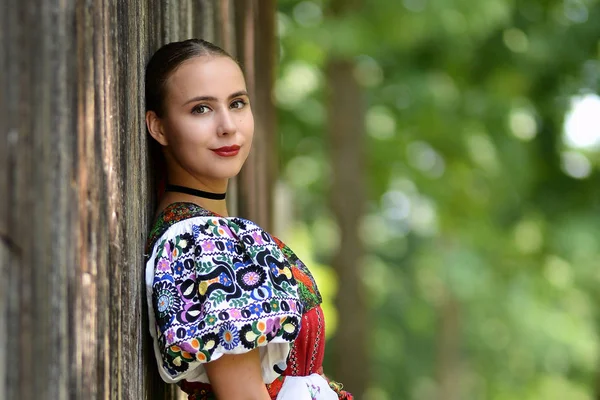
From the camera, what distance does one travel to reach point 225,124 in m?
2.49

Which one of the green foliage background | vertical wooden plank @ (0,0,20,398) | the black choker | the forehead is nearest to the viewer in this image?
vertical wooden plank @ (0,0,20,398)

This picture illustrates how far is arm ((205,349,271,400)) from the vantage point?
7.36 feet

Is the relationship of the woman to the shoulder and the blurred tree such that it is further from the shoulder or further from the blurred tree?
the blurred tree

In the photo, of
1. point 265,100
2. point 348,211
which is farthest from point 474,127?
point 265,100

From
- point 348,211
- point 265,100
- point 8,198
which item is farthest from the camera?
point 348,211

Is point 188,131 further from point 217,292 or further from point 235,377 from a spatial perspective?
point 235,377

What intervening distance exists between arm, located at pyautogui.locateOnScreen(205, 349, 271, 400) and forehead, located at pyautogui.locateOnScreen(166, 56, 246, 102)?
2.15 feet

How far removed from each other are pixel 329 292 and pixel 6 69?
10162 mm

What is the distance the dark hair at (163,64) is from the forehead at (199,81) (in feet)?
0.05

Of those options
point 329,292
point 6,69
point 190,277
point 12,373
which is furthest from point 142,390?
point 329,292

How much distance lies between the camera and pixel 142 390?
2.34 m

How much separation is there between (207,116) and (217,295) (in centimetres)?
52

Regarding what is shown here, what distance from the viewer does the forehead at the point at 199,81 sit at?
2.48 m

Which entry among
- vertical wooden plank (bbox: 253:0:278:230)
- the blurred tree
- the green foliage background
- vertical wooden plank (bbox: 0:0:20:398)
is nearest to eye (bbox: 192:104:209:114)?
vertical wooden plank (bbox: 0:0:20:398)
